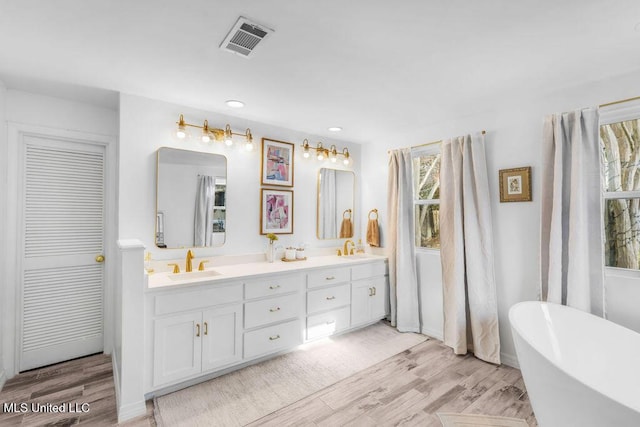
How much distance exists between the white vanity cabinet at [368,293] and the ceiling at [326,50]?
6.02 feet

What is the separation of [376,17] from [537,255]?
2.33m

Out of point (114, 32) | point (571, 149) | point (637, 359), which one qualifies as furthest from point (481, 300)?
point (114, 32)

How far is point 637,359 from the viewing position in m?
1.79

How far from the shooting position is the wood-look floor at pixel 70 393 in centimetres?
196

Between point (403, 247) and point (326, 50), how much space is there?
236cm

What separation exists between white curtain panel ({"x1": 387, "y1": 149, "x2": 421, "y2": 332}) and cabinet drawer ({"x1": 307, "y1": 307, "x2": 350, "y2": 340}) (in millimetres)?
674

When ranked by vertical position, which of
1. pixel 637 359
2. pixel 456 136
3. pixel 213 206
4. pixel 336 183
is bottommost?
pixel 637 359

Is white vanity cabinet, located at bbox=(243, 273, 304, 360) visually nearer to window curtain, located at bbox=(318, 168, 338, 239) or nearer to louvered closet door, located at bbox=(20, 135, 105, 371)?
window curtain, located at bbox=(318, 168, 338, 239)

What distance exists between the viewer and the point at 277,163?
3371 millimetres

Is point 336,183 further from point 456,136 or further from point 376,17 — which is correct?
point 376,17

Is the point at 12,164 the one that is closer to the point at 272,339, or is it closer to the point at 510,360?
the point at 272,339

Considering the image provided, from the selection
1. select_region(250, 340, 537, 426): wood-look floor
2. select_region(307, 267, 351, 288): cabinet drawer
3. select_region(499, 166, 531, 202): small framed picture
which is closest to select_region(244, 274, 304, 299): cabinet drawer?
select_region(307, 267, 351, 288): cabinet drawer

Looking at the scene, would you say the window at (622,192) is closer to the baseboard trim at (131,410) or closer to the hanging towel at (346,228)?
the hanging towel at (346,228)

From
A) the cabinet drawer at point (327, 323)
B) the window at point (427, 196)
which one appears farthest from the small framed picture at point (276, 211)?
the window at point (427, 196)
